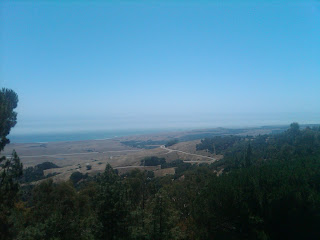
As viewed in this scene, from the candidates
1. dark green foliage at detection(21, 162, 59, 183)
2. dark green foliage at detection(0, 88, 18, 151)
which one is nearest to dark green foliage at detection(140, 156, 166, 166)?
dark green foliage at detection(21, 162, 59, 183)

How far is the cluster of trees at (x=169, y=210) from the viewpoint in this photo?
14812mm

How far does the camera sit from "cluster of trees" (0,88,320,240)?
1481 centimetres

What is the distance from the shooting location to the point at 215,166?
52.6 m

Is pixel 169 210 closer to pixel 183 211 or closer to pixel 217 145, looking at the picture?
pixel 183 211

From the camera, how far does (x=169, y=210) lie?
55.3ft

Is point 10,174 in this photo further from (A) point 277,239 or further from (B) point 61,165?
(B) point 61,165

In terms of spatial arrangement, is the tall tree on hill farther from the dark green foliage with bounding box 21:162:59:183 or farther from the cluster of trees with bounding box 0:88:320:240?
the dark green foliage with bounding box 21:162:59:183

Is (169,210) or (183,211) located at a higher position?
(169,210)

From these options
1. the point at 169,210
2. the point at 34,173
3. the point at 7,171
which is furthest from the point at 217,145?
the point at 7,171

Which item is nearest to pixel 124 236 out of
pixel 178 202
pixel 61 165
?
pixel 178 202

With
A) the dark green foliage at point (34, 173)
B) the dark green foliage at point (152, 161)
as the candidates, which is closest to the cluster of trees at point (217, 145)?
the dark green foliage at point (152, 161)

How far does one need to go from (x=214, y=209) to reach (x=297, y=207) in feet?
26.2

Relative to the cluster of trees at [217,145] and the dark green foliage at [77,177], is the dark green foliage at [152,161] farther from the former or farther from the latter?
the cluster of trees at [217,145]

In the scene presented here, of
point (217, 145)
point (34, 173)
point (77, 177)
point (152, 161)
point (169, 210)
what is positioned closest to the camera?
point (169, 210)
